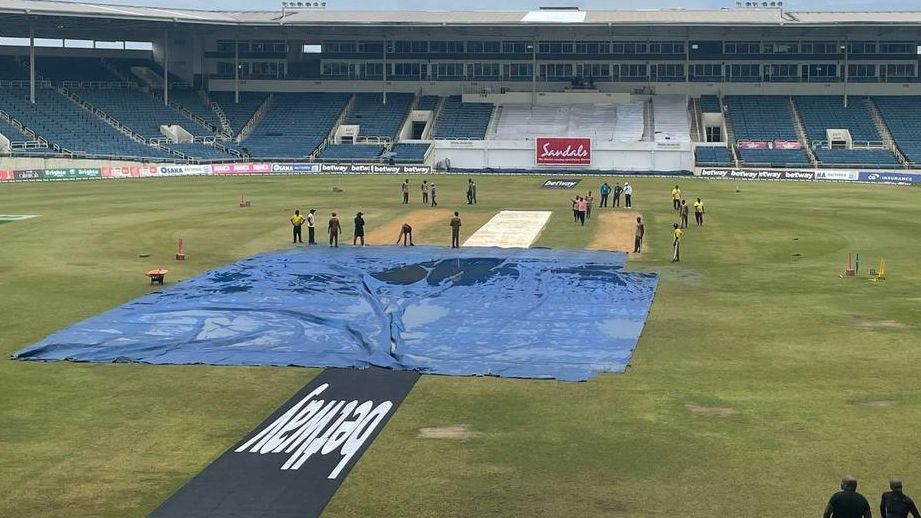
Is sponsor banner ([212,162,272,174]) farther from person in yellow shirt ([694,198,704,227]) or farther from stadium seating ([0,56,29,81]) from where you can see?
person in yellow shirt ([694,198,704,227])

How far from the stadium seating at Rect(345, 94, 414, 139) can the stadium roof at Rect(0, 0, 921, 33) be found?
347 inches

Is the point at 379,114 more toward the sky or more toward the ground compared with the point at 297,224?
more toward the sky

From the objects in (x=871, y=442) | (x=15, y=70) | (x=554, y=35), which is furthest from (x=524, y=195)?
(x=15, y=70)

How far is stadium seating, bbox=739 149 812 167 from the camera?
99250 millimetres

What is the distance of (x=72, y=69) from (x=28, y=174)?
32684 millimetres

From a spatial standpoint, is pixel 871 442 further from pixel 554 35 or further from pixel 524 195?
pixel 554 35

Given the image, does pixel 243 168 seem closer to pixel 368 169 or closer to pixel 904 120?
pixel 368 169

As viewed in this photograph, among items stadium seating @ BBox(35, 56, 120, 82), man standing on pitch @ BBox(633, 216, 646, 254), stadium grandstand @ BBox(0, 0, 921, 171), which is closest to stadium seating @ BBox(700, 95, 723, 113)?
stadium grandstand @ BBox(0, 0, 921, 171)

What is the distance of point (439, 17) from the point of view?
118375 millimetres

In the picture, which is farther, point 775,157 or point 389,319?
point 775,157

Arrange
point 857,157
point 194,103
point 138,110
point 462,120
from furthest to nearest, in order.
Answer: point 194,103 → point 462,120 → point 138,110 → point 857,157

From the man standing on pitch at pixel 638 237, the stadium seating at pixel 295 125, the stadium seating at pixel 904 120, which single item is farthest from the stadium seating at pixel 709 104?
the man standing on pitch at pixel 638 237

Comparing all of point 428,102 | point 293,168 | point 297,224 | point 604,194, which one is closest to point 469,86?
point 428,102

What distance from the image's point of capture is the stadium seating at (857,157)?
96875mm
